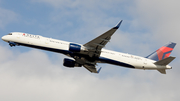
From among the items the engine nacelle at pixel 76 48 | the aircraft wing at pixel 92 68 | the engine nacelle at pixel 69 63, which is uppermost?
the engine nacelle at pixel 76 48

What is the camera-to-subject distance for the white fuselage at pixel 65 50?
47656 millimetres

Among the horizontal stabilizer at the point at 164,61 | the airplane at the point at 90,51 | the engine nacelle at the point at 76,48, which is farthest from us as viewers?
the horizontal stabilizer at the point at 164,61

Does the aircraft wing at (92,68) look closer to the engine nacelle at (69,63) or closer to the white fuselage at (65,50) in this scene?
the engine nacelle at (69,63)

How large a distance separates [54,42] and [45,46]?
6.55ft

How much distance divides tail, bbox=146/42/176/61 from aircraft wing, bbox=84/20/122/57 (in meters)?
14.1

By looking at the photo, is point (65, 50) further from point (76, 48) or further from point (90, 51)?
point (90, 51)

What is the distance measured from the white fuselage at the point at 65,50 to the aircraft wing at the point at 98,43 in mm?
2422

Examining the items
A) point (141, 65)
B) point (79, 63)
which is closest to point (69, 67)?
point (79, 63)

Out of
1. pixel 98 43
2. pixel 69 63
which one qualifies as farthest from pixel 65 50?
pixel 69 63

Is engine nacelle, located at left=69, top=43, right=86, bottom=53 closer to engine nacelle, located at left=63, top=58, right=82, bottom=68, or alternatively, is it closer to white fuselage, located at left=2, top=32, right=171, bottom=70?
white fuselage, located at left=2, top=32, right=171, bottom=70

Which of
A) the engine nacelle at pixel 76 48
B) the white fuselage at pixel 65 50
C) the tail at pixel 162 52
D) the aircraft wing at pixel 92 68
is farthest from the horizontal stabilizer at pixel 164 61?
the engine nacelle at pixel 76 48

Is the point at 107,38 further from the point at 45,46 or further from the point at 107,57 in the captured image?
the point at 45,46

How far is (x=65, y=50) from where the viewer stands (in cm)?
4797

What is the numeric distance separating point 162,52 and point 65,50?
23638 millimetres
